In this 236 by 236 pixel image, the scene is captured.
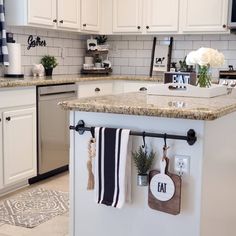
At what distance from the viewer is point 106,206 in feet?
6.99

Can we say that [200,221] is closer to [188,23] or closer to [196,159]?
[196,159]

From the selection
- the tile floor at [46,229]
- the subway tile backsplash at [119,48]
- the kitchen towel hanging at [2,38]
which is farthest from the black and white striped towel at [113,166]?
the subway tile backsplash at [119,48]

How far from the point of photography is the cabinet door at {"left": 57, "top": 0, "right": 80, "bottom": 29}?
4605mm

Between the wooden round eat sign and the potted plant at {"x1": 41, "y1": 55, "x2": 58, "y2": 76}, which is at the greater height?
the potted plant at {"x1": 41, "y1": 55, "x2": 58, "y2": 76}

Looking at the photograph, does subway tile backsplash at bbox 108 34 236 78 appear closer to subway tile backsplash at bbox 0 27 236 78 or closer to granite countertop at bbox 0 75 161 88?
subway tile backsplash at bbox 0 27 236 78

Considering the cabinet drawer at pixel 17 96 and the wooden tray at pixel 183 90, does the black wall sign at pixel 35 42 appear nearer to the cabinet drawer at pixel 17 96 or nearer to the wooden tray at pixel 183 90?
the cabinet drawer at pixel 17 96

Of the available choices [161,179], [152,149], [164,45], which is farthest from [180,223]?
[164,45]

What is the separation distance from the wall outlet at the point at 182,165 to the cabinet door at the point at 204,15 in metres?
3.12

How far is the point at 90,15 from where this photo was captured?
5.16 metres

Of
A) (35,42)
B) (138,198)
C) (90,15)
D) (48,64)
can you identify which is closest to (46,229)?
(138,198)

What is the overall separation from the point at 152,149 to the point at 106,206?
384mm

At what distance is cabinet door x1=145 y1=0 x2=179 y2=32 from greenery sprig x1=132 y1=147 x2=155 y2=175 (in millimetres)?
3242

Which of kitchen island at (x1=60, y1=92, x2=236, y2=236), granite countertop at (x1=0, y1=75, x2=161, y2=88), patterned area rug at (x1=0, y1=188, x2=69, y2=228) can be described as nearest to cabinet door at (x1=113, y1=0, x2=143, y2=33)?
granite countertop at (x1=0, y1=75, x2=161, y2=88)

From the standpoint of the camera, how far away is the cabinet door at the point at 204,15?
15.4ft
